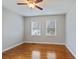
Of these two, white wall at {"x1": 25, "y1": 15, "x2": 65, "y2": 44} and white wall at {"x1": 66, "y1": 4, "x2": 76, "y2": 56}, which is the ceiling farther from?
white wall at {"x1": 25, "y1": 15, "x2": 65, "y2": 44}

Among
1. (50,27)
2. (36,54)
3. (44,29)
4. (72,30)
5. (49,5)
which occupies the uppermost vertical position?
(49,5)

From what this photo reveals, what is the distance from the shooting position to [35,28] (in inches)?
326

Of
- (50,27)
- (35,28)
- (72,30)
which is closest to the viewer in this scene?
(72,30)

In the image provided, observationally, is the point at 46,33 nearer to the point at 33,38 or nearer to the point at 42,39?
the point at 42,39

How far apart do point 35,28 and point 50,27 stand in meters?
1.31

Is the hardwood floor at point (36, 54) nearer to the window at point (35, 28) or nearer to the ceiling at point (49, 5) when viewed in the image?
the ceiling at point (49, 5)

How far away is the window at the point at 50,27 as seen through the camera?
25.6 ft

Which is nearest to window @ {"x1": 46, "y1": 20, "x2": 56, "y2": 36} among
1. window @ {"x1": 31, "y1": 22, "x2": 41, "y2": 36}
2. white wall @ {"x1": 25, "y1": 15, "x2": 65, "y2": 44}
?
white wall @ {"x1": 25, "y1": 15, "x2": 65, "y2": 44}

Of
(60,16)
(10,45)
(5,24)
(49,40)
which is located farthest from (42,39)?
(5,24)

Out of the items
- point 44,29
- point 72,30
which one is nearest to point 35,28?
point 44,29

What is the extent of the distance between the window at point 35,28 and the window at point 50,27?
702 mm

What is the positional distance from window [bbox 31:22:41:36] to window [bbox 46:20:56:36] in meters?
0.70

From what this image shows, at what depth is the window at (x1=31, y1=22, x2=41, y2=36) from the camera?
8133 mm

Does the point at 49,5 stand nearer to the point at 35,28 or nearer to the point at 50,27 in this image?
the point at 50,27
